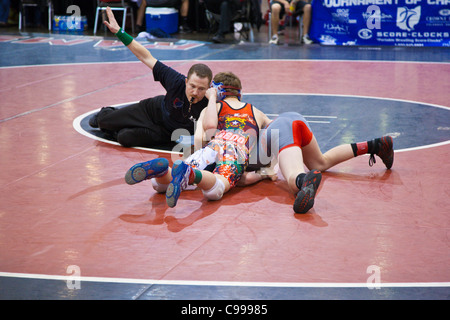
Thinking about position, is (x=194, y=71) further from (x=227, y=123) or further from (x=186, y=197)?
(x=186, y=197)

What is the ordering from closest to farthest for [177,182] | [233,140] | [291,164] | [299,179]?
1. [177,182]
2. [299,179]
3. [291,164]
4. [233,140]

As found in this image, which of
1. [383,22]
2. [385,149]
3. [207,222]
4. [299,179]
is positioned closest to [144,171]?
[207,222]

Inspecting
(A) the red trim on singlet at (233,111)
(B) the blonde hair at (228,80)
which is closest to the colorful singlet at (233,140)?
(A) the red trim on singlet at (233,111)

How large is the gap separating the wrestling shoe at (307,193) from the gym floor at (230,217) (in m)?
0.09

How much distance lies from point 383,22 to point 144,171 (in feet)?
27.8

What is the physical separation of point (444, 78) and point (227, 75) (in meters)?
4.76

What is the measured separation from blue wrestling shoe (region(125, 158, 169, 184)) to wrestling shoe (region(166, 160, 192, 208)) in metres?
0.13

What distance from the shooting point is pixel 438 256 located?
3.57 metres

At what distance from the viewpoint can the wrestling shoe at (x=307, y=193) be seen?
4.11 metres

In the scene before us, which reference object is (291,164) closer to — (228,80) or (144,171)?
(228,80)

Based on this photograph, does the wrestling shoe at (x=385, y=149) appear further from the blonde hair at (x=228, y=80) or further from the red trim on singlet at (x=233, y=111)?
the blonde hair at (x=228, y=80)

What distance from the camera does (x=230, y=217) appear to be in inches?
165
